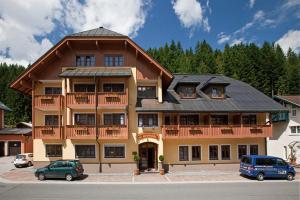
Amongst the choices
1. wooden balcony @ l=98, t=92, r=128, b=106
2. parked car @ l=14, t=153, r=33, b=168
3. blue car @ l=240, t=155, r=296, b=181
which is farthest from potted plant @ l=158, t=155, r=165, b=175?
parked car @ l=14, t=153, r=33, b=168

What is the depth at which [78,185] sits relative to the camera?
771 inches

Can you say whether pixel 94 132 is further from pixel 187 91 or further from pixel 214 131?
pixel 214 131

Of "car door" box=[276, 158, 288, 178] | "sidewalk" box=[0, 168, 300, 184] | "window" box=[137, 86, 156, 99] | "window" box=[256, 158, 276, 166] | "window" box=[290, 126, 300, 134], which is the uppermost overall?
"window" box=[137, 86, 156, 99]

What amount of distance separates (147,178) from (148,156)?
402 cm

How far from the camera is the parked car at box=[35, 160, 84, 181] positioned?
21391mm

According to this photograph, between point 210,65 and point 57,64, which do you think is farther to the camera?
point 210,65

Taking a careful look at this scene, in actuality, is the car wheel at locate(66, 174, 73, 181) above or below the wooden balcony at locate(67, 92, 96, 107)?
below

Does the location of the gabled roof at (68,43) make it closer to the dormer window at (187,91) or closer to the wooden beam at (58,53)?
the wooden beam at (58,53)

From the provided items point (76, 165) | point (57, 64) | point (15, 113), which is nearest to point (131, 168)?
point (76, 165)

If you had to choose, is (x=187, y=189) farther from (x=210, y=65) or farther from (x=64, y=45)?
(x=210, y=65)

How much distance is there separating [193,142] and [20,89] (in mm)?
19338

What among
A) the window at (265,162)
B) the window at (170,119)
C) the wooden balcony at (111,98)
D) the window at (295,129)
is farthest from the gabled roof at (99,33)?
the window at (295,129)

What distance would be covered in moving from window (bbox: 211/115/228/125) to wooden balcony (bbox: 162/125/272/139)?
186 centimetres

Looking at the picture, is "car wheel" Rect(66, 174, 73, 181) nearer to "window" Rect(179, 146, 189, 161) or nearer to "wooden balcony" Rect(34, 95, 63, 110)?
"wooden balcony" Rect(34, 95, 63, 110)
